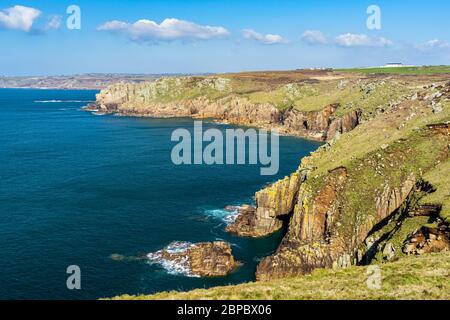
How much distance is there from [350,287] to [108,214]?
59.5m

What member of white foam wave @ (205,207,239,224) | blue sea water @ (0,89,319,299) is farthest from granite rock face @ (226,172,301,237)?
white foam wave @ (205,207,239,224)

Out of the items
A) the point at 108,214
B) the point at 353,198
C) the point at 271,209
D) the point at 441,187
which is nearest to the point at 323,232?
the point at 353,198

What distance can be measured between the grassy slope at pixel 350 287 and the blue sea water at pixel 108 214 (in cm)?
2702

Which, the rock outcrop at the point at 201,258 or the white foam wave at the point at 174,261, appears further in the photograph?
the white foam wave at the point at 174,261

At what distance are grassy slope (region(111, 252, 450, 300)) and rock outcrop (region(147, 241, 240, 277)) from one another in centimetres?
2873

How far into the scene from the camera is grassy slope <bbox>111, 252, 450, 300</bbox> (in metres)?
26.9

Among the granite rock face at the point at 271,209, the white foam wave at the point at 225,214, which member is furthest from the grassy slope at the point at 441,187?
the white foam wave at the point at 225,214

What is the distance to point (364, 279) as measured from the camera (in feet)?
98.6

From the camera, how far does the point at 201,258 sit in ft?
202

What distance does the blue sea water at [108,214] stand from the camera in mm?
56594

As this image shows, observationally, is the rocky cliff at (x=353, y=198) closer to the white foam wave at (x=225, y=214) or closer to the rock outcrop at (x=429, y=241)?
the rock outcrop at (x=429, y=241)

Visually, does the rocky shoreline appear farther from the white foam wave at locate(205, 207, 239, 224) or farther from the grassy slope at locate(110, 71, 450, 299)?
the white foam wave at locate(205, 207, 239, 224)
